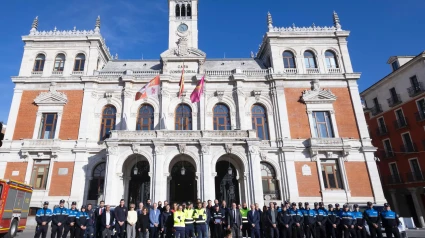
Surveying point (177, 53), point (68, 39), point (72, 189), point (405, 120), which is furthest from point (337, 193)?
point (68, 39)

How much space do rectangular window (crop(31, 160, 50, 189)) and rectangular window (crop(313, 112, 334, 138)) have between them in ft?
77.0

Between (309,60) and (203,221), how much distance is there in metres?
21.1

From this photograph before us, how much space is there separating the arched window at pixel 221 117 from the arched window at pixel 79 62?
544 inches

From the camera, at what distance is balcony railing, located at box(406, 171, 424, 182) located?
1046 inches

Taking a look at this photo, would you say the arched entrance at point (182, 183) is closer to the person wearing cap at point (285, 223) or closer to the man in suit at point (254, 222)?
the man in suit at point (254, 222)

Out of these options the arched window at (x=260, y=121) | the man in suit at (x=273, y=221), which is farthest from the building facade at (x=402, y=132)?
the man in suit at (x=273, y=221)

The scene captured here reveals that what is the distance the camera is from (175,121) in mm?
Result: 24203

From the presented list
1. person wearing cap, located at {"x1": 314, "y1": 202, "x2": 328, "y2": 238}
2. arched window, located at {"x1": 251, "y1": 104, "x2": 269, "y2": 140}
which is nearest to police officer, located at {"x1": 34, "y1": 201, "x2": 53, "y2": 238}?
person wearing cap, located at {"x1": 314, "y1": 202, "x2": 328, "y2": 238}

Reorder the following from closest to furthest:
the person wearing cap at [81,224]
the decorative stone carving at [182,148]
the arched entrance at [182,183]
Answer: the person wearing cap at [81,224], the decorative stone carving at [182,148], the arched entrance at [182,183]

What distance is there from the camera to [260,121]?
80.6 feet

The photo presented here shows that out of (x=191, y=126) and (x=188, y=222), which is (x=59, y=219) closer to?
(x=188, y=222)

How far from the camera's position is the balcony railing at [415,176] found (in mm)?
26562

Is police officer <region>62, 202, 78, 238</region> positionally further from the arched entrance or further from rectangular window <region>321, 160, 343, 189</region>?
rectangular window <region>321, 160, 343, 189</region>

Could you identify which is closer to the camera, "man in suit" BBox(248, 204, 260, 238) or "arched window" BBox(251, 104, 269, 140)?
"man in suit" BBox(248, 204, 260, 238)
